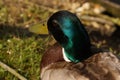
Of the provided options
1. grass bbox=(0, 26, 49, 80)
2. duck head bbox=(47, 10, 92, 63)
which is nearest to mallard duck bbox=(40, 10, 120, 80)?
duck head bbox=(47, 10, 92, 63)

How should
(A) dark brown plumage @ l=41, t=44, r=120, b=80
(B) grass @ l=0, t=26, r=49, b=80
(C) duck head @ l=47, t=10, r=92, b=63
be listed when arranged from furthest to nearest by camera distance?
1. (B) grass @ l=0, t=26, r=49, b=80
2. (C) duck head @ l=47, t=10, r=92, b=63
3. (A) dark brown plumage @ l=41, t=44, r=120, b=80

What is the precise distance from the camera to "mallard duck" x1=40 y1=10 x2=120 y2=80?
4152 millimetres

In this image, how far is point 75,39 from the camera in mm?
4414

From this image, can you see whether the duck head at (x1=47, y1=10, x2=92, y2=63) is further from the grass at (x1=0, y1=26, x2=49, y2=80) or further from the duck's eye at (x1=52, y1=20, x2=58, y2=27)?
the grass at (x1=0, y1=26, x2=49, y2=80)

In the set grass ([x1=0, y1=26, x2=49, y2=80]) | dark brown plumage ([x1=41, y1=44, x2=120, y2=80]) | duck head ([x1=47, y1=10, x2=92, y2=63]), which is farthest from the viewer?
grass ([x1=0, y1=26, x2=49, y2=80])

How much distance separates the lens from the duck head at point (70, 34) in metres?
4.34

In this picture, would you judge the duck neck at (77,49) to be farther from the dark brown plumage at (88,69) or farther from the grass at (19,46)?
the grass at (19,46)

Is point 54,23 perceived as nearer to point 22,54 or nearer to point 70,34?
point 70,34

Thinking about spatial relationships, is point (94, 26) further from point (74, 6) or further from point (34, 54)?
point (34, 54)

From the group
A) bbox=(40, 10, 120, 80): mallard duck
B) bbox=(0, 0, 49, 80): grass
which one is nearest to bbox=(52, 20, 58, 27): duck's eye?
bbox=(40, 10, 120, 80): mallard duck

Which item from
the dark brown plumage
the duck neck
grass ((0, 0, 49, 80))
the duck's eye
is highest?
the duck's eye

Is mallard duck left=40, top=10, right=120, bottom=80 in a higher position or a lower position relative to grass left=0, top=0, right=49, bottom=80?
higher

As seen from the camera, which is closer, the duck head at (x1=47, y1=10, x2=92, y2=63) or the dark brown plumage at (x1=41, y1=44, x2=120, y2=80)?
the dark brown plumage at (x1=41, y1=44, x2=120, y2=80)

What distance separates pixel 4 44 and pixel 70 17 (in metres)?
1.25
